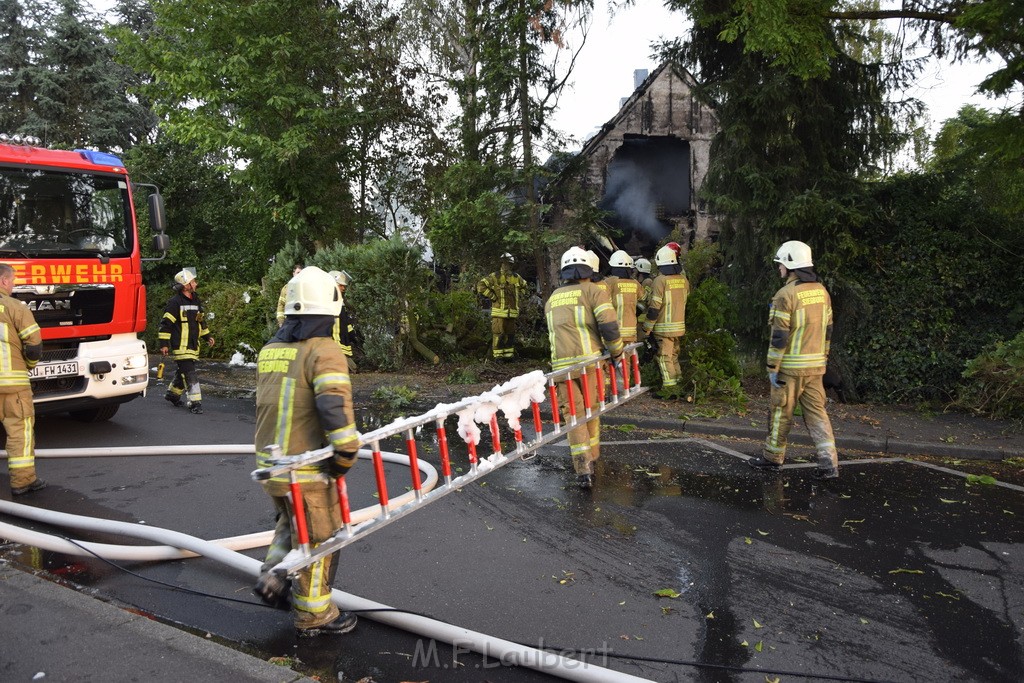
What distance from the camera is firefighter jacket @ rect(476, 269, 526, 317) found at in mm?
12117

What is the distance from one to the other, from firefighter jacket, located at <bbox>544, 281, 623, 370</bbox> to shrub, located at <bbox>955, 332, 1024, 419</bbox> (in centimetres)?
488

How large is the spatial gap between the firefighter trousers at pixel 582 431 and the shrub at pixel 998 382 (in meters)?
4.92

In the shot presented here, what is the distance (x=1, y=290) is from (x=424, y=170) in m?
13.2

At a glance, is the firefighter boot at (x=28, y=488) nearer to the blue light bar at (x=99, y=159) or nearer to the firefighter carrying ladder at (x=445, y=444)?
the firefighter carrying ladder at (x=445, y=444)

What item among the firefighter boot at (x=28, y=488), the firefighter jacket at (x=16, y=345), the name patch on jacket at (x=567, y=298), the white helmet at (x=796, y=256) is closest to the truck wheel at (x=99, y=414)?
the firefighter boot at (x=28, y=488)

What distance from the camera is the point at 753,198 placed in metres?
9.84

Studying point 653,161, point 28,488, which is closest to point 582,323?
point 28,488

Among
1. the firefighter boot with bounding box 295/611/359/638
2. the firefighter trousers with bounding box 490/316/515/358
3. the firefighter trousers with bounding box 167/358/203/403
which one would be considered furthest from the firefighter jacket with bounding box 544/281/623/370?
the firefighter trousers with bounding box 490/316/515/358

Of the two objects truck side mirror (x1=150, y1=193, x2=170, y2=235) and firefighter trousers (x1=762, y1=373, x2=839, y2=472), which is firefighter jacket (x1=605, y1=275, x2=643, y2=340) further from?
truck side mirror (x1=150, y1=193, x2=170, y2=235)

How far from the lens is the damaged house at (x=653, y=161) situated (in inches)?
740

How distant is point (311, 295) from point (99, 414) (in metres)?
6.53

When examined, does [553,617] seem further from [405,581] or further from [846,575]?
[846,575]

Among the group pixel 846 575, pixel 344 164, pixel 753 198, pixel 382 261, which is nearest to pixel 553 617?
pixel 846 575

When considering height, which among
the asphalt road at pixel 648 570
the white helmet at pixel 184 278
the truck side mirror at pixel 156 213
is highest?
the truck side mirror at pixel 156 213
